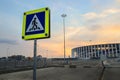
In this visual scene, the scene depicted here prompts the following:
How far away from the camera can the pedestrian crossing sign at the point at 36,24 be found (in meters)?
4.04

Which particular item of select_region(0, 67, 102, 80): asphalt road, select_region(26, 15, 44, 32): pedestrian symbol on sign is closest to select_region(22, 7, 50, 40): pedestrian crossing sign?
select_region(26, 15, 44, 32): pedestrian symbol on sign

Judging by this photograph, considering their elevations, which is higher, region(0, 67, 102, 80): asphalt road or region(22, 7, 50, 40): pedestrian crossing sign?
region(22, 7, 50, 40): pedestrian crossing sign

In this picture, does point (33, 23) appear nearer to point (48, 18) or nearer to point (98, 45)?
point (48, 18)

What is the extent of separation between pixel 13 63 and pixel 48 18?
39.7 meters

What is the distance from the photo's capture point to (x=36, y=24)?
422 centimetres

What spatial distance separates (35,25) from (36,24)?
0.10ft

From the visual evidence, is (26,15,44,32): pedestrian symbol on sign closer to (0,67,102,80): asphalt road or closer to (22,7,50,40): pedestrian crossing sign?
(22,7,50,40): pedestrian crossing sign

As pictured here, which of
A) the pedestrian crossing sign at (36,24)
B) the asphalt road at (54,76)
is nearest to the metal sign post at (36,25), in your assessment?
the pedestrian crossing sign at (36,24)

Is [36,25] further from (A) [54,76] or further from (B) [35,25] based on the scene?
(A) [54,76]

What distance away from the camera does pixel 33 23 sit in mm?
4266

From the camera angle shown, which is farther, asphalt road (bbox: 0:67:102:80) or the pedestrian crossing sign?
asphalt road (bbox: 0:67:102:80)

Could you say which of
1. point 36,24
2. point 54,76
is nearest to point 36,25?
point 36,24

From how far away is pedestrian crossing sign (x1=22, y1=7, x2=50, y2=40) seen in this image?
13.3ft

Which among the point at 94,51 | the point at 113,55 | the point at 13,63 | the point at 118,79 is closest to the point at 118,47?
the point at 113,55
